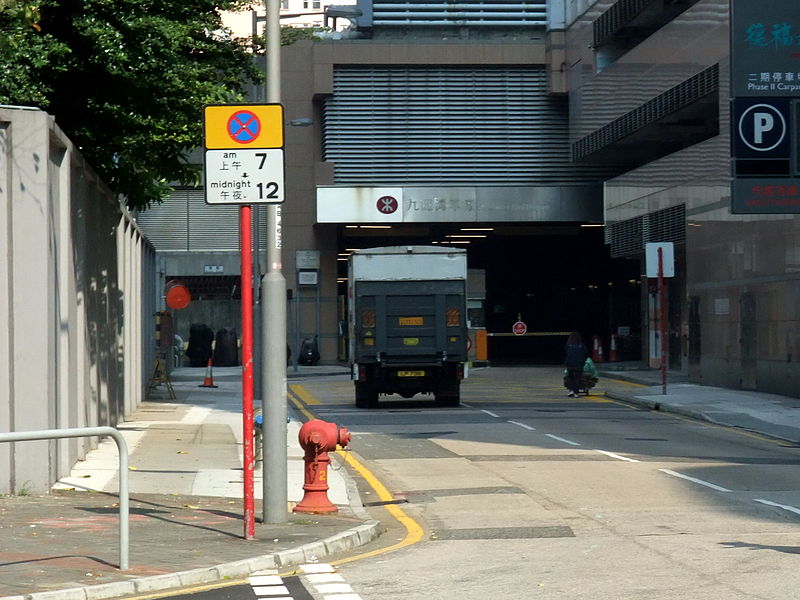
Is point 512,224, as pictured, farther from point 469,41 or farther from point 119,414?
point 119,414

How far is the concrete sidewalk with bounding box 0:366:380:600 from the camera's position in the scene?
9.21m

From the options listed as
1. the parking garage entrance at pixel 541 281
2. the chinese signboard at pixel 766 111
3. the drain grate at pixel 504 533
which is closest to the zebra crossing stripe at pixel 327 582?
the drain grate at pixel 504 533

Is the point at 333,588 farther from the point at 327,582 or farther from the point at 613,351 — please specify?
the point at 613,351

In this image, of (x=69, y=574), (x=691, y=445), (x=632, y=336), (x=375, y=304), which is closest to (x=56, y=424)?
(x=69, y=574)

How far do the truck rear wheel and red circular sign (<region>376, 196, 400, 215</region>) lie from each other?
2472 centimetres

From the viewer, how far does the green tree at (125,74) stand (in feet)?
60.5

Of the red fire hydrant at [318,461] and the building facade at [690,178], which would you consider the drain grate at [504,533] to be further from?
the building facade at [690,178]

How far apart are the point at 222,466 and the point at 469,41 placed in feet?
132

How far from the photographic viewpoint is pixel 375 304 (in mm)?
29844

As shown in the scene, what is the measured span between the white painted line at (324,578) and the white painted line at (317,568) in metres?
0.15

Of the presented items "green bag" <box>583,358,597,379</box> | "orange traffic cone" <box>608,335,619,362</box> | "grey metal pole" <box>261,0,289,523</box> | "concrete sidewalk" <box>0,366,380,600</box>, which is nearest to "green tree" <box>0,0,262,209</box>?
"concrete sidewalk" <box>0,366,380,600</box>

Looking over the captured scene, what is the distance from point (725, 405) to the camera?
2888cm

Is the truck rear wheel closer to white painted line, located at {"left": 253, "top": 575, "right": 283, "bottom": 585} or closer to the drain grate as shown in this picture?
the drain grate

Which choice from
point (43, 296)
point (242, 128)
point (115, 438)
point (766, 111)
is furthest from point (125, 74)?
point (766, 111)
